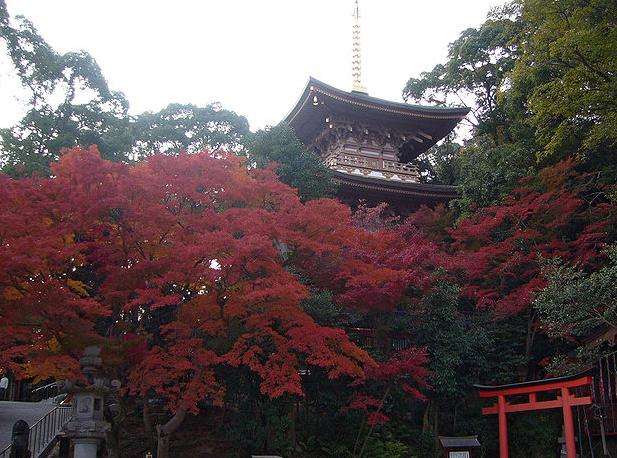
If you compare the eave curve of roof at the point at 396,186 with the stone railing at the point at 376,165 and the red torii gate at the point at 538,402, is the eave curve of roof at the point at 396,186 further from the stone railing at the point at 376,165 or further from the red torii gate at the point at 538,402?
the red torii gate at the point at 538,402

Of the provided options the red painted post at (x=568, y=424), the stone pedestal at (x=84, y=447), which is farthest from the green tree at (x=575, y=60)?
the stone pedestal at (x=84, y=447)

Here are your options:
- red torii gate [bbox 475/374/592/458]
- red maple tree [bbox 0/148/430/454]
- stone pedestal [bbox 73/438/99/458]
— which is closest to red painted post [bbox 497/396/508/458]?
red torii gate [bbox 475/374/592/458]

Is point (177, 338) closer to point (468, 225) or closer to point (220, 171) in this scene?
point (220, 171)

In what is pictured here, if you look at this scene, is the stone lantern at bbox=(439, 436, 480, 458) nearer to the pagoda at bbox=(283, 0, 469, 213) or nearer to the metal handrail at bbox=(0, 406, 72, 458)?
the metal handrail at bbox=(0, 406, 72, 458)

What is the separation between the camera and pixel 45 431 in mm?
13641

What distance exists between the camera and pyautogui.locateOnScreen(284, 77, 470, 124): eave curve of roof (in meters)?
24.8

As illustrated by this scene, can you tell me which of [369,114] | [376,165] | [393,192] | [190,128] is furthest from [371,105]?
[190,128]

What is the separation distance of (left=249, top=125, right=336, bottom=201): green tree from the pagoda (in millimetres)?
3865

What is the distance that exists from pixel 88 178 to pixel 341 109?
1540 centimetres

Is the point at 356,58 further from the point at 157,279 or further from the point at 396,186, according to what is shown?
the point at 157,279

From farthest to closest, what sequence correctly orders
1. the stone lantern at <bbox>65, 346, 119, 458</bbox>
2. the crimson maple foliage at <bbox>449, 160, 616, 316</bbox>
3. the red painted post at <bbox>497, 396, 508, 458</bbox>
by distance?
the crimson maple foliage at <bbox>449, 160, 616, 316</bbox>
the red painted post at <bbox>497, 396, 508, 458</bbox>
the stone lantern at <bbox>65, 346, 119, 458</bbox>

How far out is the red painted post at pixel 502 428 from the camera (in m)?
14.3

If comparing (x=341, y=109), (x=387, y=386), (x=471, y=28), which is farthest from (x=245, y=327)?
(x=471, y=28)

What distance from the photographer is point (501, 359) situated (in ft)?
54.3
